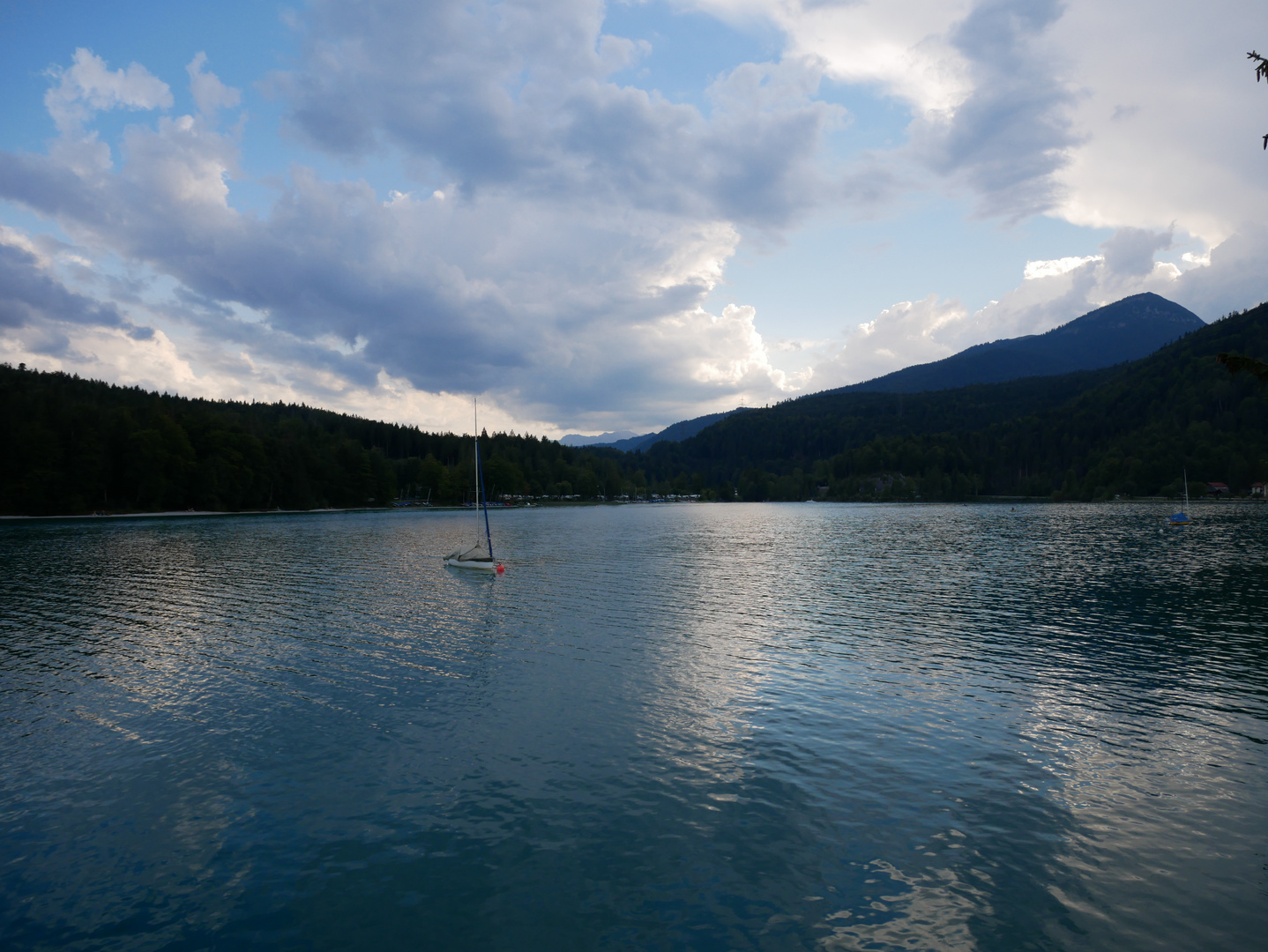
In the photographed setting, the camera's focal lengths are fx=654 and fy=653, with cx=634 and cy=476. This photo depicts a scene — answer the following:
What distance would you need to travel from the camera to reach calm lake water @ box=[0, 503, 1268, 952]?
11.2 m

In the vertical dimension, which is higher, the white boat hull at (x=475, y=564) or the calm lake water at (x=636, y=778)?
the white boat hull at (x=475, y=564)

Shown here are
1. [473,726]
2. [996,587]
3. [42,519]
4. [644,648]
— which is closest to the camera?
[473,726]

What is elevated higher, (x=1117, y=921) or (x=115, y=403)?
(x=115, y=403)

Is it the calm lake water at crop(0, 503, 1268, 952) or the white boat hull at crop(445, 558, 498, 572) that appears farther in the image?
the white boat hull at crop(445, 558, 498, 572)

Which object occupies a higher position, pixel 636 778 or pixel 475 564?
pixel 475 564

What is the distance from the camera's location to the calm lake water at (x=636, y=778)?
11.2m

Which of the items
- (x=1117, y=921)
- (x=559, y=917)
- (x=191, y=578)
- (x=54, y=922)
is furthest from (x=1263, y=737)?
(x=191, y=578)

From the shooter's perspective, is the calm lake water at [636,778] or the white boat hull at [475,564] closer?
the calm lake water at [636,778]

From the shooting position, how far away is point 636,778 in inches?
647

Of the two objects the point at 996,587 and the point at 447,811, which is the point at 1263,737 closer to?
the point at 447,811

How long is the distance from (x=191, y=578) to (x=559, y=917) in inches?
2187

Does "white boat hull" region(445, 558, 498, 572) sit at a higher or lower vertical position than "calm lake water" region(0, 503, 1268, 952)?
higher

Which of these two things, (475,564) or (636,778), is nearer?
(636,778)

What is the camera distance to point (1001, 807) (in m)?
14.7
